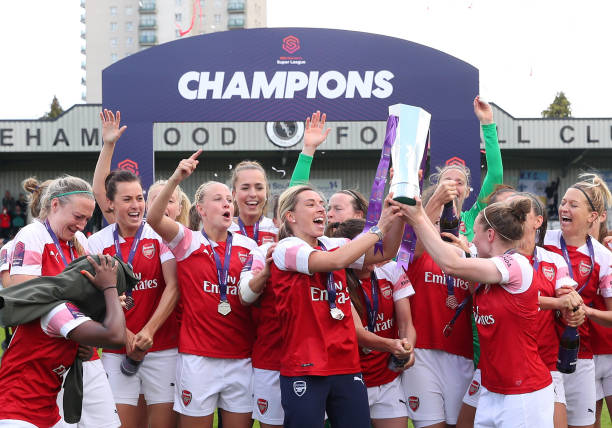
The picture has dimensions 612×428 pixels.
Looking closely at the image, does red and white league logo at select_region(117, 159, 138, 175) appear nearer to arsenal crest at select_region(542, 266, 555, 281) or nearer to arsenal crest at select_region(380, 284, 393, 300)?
arsenal crest at select_region(380, 284, 393, 300)

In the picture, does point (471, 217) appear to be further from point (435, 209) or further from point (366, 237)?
point (366, 237)

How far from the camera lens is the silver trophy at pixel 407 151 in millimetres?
3408

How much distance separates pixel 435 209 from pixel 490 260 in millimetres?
608

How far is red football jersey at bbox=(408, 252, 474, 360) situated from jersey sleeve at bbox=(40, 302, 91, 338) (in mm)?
2154

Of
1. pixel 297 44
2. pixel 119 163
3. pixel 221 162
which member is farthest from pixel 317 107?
pixel 221 162

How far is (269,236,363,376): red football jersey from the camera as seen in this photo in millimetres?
3521

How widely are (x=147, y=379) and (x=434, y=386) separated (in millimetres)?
1978

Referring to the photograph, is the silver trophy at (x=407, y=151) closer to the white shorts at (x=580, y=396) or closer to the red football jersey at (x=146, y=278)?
the red football jersey at (x=146, y=278)

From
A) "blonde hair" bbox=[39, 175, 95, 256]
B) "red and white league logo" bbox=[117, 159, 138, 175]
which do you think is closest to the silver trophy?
"blonde hair" bbox=[39, 175, 95, 256]

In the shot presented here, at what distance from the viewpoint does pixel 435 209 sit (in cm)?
400

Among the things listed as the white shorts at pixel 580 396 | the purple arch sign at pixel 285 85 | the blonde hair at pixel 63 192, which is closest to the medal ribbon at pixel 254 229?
the blonde hair at pixel 63 192

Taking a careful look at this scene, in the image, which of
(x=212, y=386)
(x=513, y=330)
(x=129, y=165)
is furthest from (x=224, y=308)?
(x=129, y=165)

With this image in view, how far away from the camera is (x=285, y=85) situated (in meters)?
7.61

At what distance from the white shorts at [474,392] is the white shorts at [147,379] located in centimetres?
202
